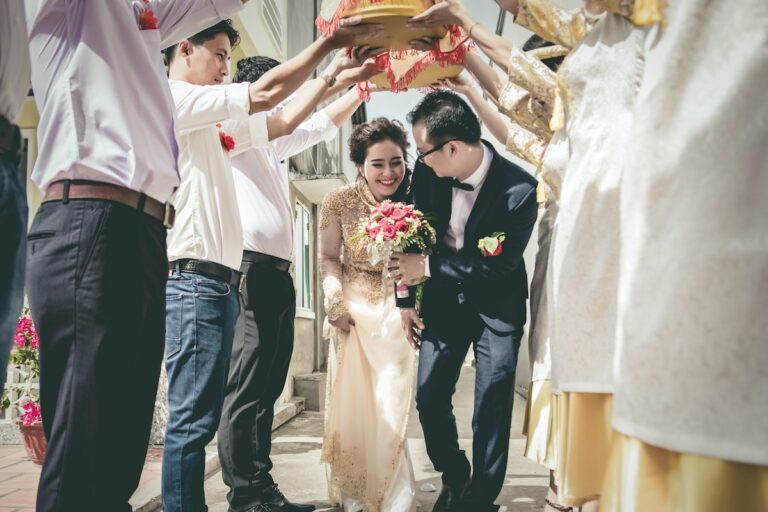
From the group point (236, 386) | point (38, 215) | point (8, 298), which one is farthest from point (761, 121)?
point (236, 386)

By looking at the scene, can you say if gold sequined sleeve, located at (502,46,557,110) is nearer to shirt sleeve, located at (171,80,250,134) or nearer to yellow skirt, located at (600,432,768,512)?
shirt sleeve, located at (171,80,250,134)

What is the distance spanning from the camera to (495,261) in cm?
284

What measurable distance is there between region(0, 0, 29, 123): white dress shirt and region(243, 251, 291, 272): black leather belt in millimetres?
1874

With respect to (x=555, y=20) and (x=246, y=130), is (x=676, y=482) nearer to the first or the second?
(x=555, y=20)

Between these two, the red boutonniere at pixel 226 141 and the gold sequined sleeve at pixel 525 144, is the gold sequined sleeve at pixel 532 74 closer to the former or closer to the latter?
the gold sequined sleeve at pixel 525 144

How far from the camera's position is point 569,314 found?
1.51 m

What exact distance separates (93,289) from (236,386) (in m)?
1.76

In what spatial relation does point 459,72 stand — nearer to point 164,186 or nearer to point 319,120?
point 319,120

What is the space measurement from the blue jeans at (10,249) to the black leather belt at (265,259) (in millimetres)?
1902

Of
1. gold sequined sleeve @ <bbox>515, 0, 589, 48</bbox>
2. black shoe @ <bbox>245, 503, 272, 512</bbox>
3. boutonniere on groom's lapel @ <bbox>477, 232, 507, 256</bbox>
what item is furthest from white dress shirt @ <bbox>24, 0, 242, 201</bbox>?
black shoe @ <bbox>245, 503, 272, 512</bbox>

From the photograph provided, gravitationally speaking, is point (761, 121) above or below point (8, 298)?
above

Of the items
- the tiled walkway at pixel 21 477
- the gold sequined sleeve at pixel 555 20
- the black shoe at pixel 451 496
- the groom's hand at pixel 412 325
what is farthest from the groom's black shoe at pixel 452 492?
the gold sequined sleeve at pixel 555 20

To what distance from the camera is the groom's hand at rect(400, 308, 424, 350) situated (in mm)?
3215

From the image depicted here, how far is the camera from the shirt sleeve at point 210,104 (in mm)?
2283
